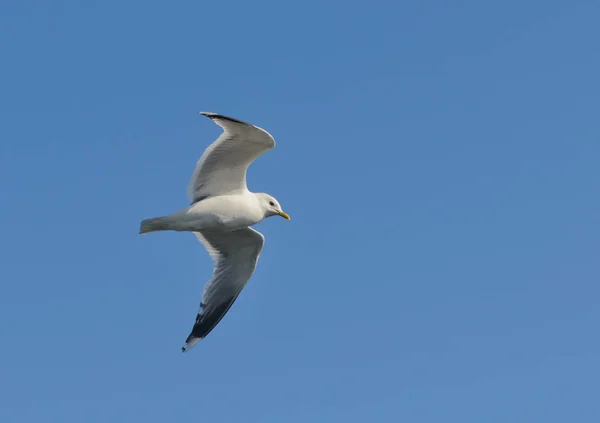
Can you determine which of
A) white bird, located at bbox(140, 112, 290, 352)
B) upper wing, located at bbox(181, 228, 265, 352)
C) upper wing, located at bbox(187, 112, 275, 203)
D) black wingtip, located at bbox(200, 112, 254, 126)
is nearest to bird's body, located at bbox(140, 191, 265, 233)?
white bird, located at bbox(140, 112, 290, 352)

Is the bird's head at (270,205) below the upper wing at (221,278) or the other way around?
the other way around

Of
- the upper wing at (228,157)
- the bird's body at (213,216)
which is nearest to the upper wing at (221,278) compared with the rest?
the bird's body at (213,216)

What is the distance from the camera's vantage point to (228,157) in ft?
55.3

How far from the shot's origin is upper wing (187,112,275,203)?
1612 centimetres

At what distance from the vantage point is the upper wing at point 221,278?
18.9m

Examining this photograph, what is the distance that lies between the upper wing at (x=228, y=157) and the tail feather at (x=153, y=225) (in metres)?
0.77

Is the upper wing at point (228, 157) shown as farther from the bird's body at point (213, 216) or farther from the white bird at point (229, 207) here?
the bird's body at point (213, 216)

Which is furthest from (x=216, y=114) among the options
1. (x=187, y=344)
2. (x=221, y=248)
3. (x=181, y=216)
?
(x=187, y=344)

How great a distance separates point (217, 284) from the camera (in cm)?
1912

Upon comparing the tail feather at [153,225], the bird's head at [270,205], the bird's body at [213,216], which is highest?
the bird's head at [270,205]

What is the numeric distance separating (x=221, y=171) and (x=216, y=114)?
1.55 m

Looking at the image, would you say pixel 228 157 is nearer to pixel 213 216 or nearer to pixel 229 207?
pixel 229 207

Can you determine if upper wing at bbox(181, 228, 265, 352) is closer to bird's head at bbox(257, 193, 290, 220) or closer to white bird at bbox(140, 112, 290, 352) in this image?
white bird at bbox(140, 112, 290, 352)

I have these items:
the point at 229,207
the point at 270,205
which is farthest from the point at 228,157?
the point at 270,205
